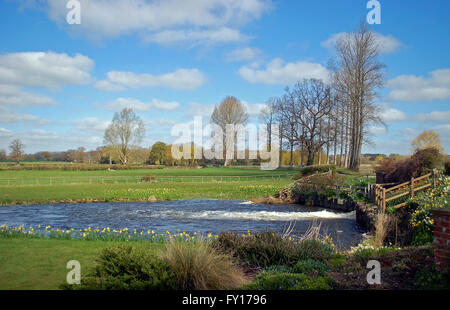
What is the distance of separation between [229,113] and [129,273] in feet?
234

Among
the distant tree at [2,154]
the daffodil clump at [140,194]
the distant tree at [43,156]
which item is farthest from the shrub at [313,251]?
the distant tree at [43,156]

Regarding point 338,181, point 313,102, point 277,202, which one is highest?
point 313,102

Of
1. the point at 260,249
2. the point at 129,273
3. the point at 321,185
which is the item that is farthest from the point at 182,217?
the point at 129,273

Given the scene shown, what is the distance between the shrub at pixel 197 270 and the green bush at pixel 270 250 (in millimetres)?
1510

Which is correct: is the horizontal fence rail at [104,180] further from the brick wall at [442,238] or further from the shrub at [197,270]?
the brick wall at [442,238]

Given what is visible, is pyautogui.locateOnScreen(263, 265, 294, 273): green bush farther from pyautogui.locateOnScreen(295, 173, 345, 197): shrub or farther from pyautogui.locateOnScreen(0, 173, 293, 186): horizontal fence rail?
pyautogui.locateOnScreen(0, 173, 293, 186): horizontal fence rail

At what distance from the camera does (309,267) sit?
7195 mm

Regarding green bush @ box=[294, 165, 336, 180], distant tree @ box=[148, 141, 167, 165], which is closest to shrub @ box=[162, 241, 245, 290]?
green bush @ box=[294, 165, 336, 180]

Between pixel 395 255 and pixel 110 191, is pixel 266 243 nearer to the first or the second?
pixel 395 255

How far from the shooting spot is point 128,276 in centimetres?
596
